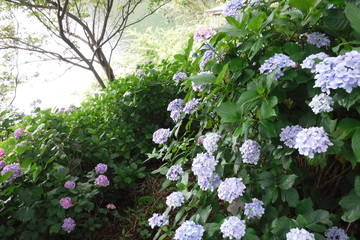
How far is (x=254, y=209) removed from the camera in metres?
0.85

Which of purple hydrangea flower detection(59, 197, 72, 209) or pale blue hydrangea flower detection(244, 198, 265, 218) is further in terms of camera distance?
purple hydrangea flower detection(59, 197, 72, 209)

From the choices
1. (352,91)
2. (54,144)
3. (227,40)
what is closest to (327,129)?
(352,91)

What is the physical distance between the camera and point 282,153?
2.81 feet

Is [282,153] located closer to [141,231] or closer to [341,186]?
[341,186]

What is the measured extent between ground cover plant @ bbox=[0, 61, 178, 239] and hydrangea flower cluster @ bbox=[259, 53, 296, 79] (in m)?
1.15

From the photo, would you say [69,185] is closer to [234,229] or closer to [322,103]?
[234,229]

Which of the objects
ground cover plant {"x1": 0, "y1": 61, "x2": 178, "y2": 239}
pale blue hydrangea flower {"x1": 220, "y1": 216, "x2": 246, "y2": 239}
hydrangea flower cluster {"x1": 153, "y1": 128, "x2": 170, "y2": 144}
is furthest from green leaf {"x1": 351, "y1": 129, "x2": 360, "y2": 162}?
ground cover plant {"x1": 0, "y1": 61, "x2": 178, "y2": 239}

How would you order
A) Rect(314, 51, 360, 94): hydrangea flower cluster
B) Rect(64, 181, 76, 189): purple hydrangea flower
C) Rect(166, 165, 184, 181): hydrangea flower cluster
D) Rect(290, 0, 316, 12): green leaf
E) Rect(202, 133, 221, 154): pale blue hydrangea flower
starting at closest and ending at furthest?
1. Rect(314, 51, 360, 94): hydrangea flower cluster
2. Rect(290, 0, 316, 12): green leaf
3. Rect(202, 133, 221, 154): pale blue hydrangea flower
4. Rect(166, 165, 184, 181): hydrangea flower cluster
5. Rect(64, 181, 76, 189): purple hydrangea flower

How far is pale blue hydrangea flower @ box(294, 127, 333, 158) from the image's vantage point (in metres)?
0.68

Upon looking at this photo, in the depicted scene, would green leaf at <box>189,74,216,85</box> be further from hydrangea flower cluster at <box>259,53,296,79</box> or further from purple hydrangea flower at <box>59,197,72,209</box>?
purple hydrangea flower at <box>59,197,72,209</box>

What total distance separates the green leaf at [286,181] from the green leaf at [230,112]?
0.21 m

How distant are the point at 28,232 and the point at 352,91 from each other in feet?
4.94

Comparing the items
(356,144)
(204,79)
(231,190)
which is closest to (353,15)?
(356,144)

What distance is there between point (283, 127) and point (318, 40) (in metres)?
0.29
